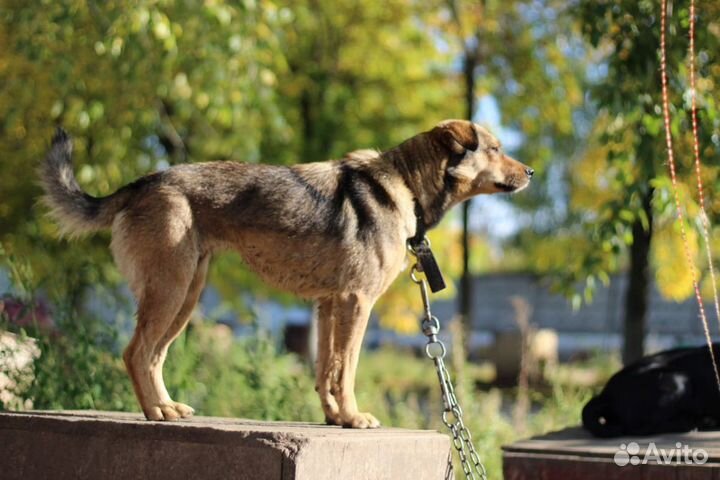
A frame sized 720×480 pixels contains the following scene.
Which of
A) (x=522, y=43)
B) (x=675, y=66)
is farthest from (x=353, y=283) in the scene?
(x=522, y=43)

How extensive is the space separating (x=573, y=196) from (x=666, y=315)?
11.6m

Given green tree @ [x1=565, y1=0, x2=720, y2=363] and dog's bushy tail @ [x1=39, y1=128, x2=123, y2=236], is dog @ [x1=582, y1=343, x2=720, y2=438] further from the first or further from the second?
dog's bushy tail @ [x1=39, y1=128, x2=123, y2=236]

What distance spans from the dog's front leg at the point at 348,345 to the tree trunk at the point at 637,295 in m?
7.56

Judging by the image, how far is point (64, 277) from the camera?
859 centimetres

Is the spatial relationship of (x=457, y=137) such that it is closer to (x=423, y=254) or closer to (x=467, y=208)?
(x=423, y=254)

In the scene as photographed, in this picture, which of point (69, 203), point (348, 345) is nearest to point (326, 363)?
point (348, 345)

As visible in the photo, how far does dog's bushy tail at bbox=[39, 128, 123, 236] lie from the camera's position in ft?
16.9

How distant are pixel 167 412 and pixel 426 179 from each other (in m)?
1.81

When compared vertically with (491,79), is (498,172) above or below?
below

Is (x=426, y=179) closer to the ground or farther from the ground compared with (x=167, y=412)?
farther from the ground

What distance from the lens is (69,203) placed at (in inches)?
204

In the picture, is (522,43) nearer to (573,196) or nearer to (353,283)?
(573,196)

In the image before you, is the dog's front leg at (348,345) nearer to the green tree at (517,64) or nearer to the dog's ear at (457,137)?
the dog's ear at (457,137)

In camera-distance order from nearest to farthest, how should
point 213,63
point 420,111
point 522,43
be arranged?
point 213,63 < point 522,43 < point 420,111
